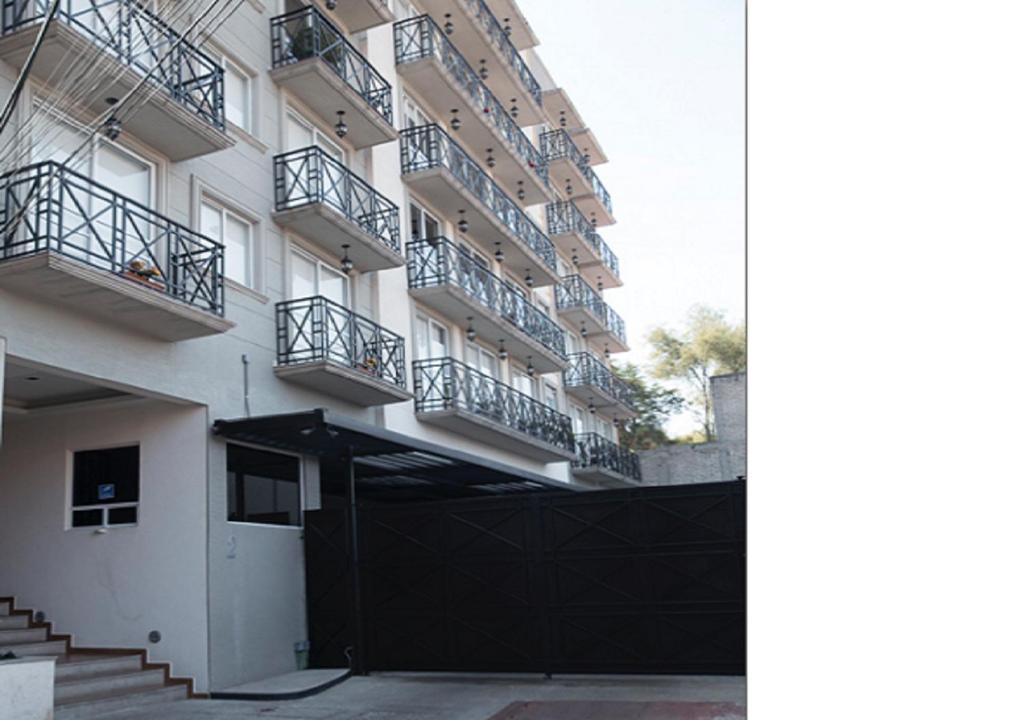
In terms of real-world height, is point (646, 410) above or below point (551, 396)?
below

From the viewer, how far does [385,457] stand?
12836 mm

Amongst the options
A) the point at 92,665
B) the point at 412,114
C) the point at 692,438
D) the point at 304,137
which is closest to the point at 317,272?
the point at 304,137

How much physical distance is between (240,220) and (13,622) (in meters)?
5.46

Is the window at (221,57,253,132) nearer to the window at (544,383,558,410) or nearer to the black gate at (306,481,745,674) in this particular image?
the black gate at (306,481,745,674)

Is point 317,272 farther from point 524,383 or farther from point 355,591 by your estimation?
point 524,383

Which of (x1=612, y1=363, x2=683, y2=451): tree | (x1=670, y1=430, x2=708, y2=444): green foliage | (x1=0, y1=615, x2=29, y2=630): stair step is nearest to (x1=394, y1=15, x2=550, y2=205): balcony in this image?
(x1=612, y1=363, x2=683, y2=451): tree

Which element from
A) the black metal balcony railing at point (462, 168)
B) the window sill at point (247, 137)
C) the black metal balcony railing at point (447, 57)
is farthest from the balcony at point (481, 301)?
the window sill at point (247, 137)

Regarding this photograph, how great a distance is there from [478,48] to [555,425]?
9221 millimetres

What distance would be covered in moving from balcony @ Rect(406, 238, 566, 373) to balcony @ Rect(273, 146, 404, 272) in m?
1.73

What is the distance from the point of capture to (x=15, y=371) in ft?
31.6

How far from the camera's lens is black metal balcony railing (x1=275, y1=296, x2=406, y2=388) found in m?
12.4

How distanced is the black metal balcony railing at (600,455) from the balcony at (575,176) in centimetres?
840
